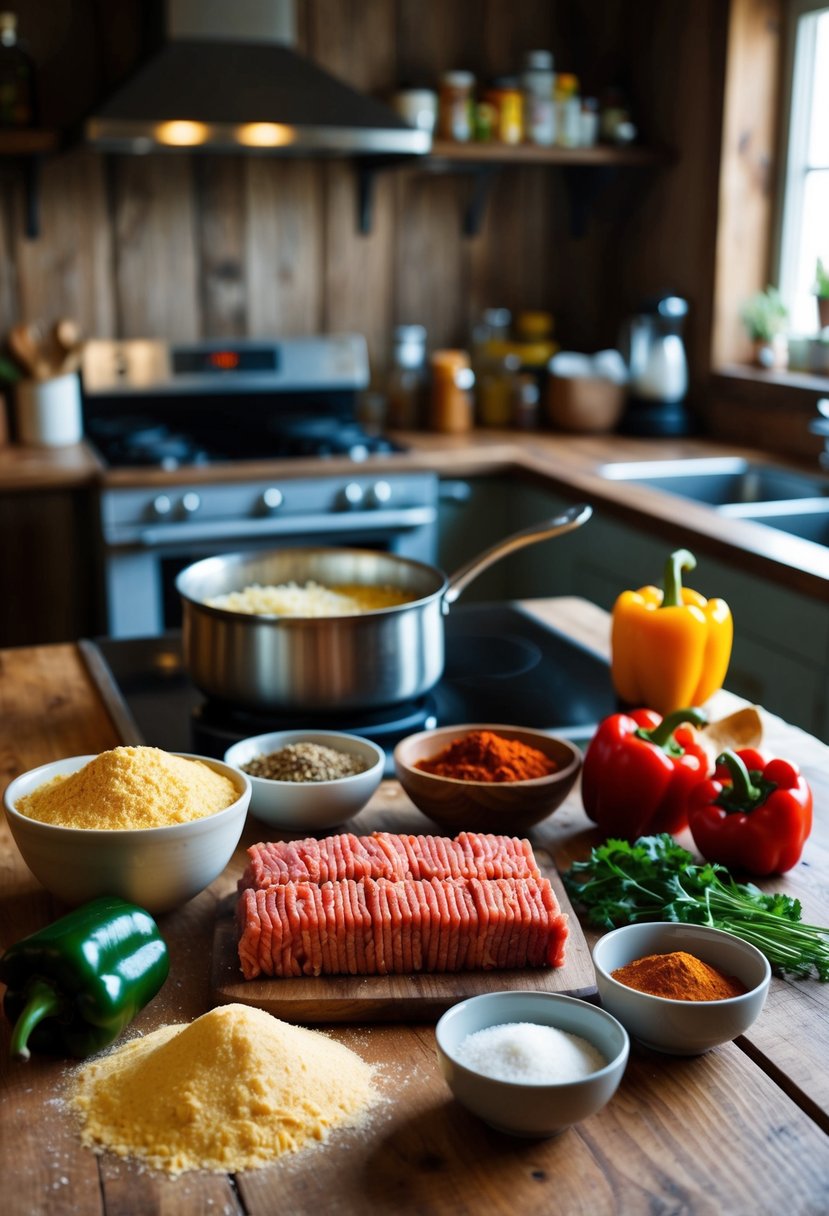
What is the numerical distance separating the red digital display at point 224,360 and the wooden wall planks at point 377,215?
0.10 metres

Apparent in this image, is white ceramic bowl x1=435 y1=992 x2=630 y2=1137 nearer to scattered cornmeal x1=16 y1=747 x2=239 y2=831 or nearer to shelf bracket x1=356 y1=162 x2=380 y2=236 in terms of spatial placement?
scattered cornmeal x1=16 y1=747 x2=239 y2=831

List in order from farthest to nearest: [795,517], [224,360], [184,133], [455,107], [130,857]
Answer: [224,360] < [455,107] < [184,133] < [795,517] < [130,857]

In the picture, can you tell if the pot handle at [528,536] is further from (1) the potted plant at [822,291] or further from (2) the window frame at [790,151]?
(2) the window frame at [790,151]

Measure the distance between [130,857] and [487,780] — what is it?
36 centimetres

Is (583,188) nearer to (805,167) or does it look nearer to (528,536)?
(805,167)

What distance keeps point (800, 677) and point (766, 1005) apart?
1421mm

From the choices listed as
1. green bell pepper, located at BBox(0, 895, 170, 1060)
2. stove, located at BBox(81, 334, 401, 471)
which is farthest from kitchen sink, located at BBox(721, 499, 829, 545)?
green bell pepper, located at BBox(0, 895, 170, 1060)

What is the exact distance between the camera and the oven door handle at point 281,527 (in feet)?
9.95

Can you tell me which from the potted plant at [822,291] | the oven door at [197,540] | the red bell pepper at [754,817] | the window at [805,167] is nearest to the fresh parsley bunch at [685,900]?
the red bell pepper at [754,817]

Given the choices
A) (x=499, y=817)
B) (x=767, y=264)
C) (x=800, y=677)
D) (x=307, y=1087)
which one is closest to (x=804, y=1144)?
(x=307, y=1087)

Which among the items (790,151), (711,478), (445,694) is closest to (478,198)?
(790,151)

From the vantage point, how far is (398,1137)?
82 centimetres

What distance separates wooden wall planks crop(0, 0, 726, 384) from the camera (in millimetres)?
3516

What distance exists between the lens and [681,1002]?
874 mm
